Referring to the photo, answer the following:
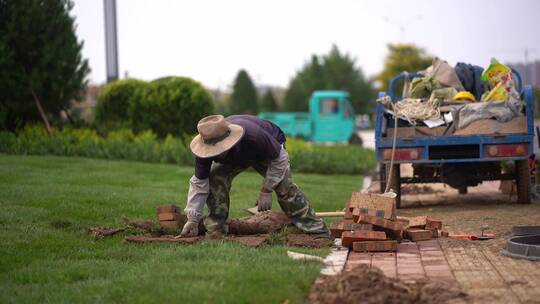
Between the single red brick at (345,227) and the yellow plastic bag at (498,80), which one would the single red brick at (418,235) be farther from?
the yellow plastic bag at (498,80)

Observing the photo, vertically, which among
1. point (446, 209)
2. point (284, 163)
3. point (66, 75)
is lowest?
point (446, 209)

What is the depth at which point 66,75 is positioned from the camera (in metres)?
20.3

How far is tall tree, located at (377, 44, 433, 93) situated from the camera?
6725 cm

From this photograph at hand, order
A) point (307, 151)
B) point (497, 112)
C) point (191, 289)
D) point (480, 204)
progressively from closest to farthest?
point (191, 289)
point (497, 112)
point (480, 204)
point (307, 151)

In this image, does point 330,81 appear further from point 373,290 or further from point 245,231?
point 373,290

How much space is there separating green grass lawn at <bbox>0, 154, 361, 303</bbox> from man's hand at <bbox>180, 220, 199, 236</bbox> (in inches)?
21.5

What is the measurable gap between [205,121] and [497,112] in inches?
215

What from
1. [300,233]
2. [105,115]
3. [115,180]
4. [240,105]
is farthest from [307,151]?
[240,105]

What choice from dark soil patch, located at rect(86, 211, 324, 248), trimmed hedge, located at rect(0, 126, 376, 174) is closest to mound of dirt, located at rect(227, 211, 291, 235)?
dark soil patch, located at rect(86, 211, 324, 248)

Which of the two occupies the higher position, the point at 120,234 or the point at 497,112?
the point at 497,112

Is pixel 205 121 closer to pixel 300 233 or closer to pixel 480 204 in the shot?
pixel 300 233

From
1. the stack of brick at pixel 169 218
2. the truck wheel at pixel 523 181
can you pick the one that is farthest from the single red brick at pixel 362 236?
the truck wheel at pixel 523 181

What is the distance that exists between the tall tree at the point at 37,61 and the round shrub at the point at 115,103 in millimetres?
971

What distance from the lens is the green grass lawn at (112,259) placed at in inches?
236
